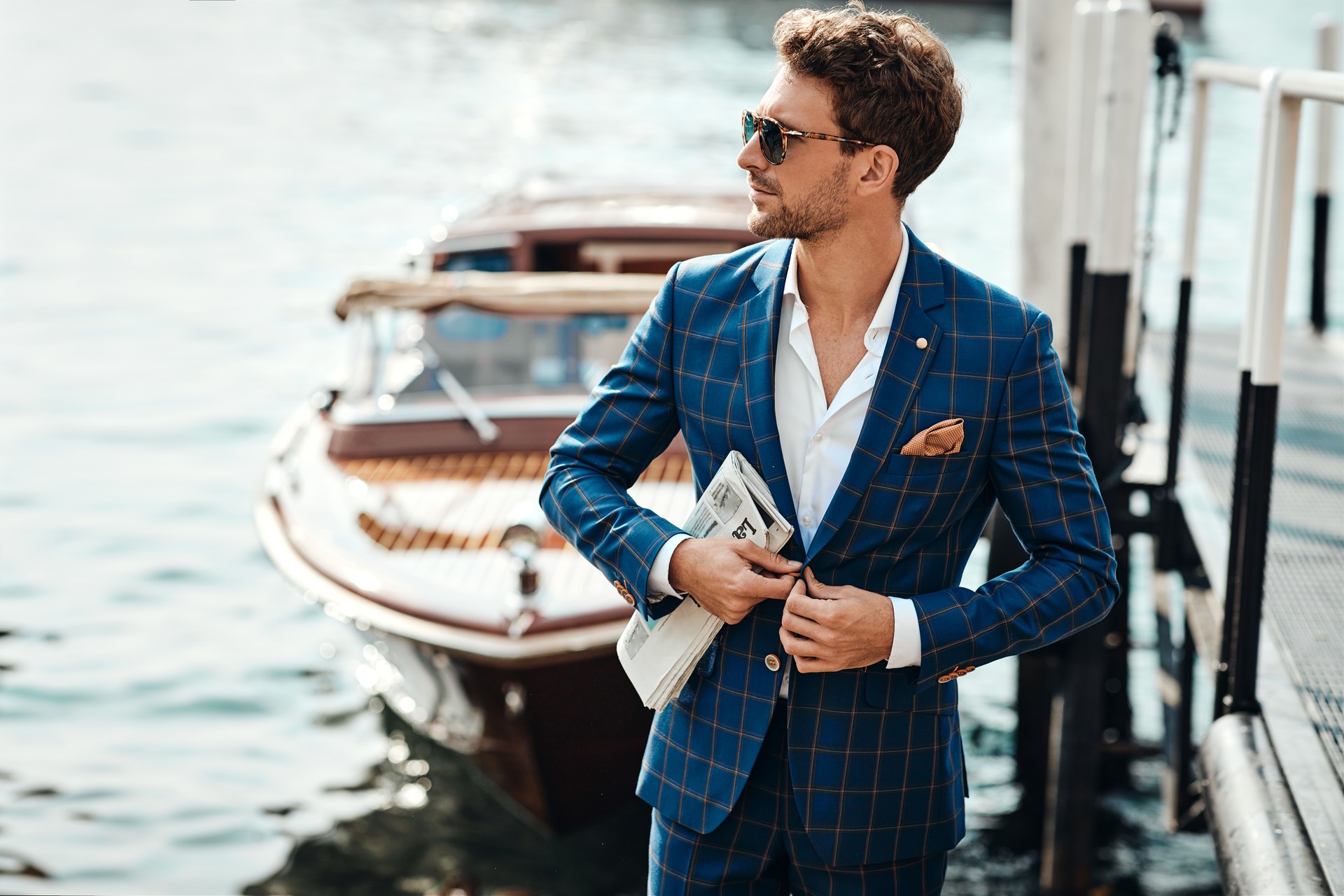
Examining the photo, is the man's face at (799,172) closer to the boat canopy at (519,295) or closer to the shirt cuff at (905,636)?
the shirt cuff at (905,636)

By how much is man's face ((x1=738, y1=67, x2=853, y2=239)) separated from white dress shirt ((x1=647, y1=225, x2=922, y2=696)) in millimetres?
123

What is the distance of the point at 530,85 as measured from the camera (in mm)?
29109

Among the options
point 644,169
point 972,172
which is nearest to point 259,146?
point 644,169

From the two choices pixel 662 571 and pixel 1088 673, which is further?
pixel 1088 673

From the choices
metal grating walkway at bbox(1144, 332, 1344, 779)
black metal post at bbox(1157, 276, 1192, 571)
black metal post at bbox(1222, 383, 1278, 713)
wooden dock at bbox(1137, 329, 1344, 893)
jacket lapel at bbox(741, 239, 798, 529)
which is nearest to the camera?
jacket lapel at bbox(741, 239, 798, 529)

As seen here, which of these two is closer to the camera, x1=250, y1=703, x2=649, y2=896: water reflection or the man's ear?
the man's ear

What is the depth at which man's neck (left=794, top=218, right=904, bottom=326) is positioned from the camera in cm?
196

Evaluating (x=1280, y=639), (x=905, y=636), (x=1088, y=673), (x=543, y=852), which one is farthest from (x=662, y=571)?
(x=543, y=852)

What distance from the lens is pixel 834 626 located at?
1.81 m

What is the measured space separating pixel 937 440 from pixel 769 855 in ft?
2.15

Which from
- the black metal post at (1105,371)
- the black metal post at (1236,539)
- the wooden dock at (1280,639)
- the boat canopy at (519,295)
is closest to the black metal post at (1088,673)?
the black metal post at (1105,371)

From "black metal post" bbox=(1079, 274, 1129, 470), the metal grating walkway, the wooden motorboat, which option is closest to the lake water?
the wooden motorboat

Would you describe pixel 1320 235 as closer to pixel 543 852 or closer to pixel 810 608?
pixel 543 852

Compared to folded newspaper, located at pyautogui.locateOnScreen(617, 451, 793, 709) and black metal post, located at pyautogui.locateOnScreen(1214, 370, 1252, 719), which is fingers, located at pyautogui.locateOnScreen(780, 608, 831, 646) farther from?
black metal post, located at pyautogui.locateOnScreen(1214, 370, 1252, 719)
